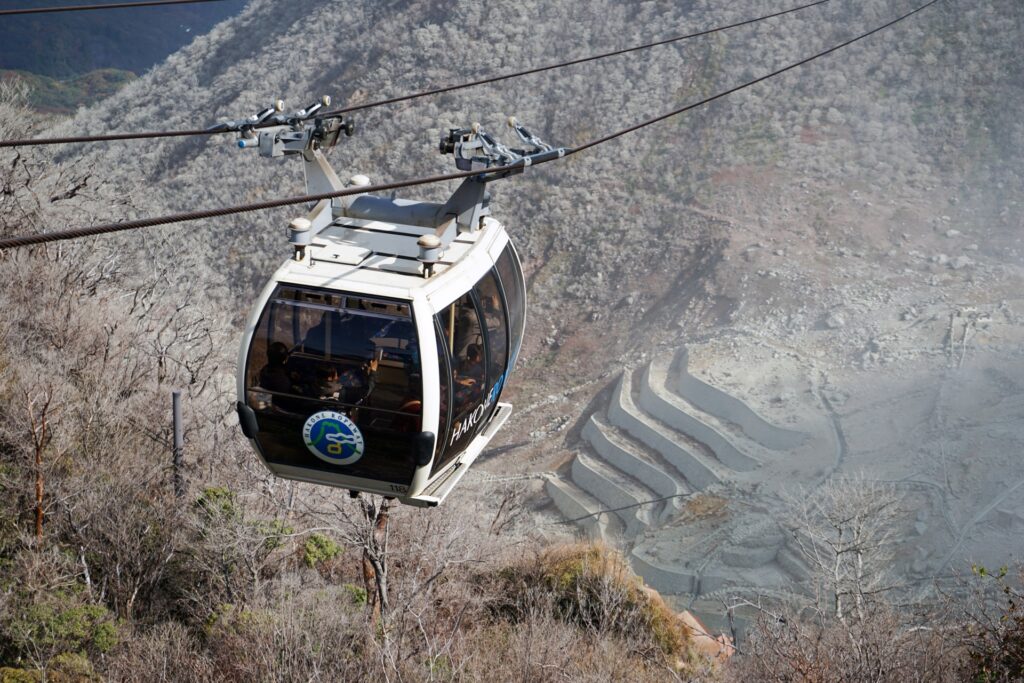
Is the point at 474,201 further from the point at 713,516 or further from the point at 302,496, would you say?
the point at 713,516

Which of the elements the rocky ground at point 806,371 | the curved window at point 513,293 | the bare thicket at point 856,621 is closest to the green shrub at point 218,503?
the bare thicket at point 856,621

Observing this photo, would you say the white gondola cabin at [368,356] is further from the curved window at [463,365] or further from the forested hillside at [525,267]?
the forested hillside at [525,267]

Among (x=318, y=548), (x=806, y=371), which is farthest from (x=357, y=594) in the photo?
(x=806, y=371)

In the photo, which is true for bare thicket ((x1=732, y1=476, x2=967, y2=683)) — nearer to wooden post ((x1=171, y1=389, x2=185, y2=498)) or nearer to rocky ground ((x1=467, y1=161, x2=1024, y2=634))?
rocky ground ((x1=467, y1=161, x2=1024, y2=634))

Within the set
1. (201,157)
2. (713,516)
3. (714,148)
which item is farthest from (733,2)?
(713,516)

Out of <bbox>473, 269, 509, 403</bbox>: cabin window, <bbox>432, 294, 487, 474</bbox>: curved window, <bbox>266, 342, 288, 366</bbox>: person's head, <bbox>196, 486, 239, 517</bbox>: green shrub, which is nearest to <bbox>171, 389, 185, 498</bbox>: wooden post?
<bbox>196, 486, 239, 517</bbox>: green shrub

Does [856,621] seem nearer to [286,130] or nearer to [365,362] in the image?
[365,362]
